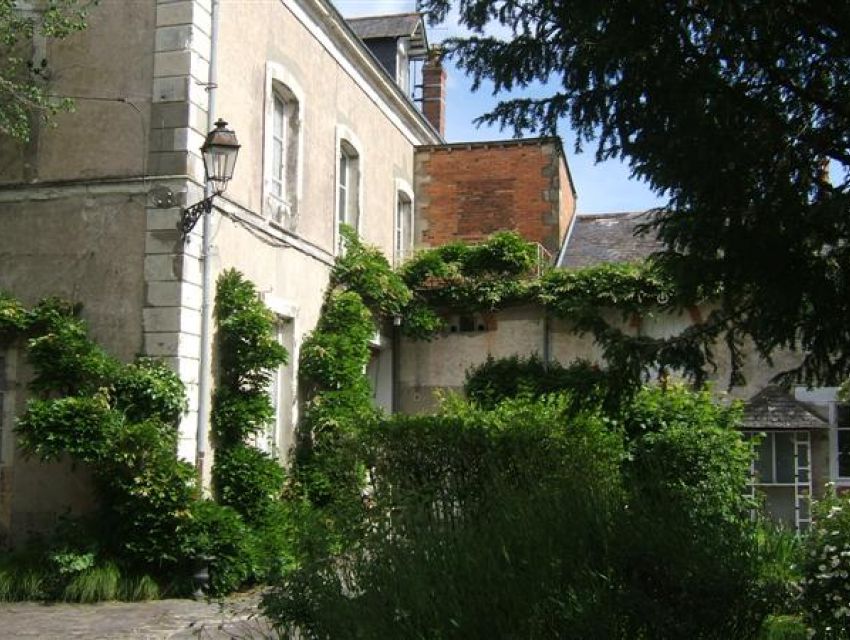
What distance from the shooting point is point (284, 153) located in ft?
42.1

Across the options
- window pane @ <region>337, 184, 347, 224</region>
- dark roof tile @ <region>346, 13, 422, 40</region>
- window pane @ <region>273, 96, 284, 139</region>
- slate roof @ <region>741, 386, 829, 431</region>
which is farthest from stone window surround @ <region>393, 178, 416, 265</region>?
slate roof @ <region>741, 386, 829, 431</region>

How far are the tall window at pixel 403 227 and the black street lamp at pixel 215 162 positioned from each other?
750cm

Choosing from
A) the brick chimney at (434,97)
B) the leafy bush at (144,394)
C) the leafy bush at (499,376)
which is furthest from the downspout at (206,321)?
the brick chimney at (434,97)

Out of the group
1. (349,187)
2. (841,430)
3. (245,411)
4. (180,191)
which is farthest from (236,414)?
(841,430)

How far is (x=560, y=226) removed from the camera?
18.6 metres

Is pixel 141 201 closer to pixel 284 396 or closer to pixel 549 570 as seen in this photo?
pixel 284 396

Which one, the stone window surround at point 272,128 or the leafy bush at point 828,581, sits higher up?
the stone window surround at point 272,128

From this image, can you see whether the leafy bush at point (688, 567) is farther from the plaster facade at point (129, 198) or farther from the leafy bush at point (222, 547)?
the plaster facade at point (129, 198)

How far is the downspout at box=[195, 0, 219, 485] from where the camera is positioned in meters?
10.1

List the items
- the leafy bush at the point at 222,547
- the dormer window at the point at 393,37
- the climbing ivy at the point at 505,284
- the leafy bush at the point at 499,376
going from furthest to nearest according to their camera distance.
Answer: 1. the dormer window at the point at 393,37
2. the climbing ivy at the point at 505,284
3. the leafy bush at the point at 499,376
4. the leafy bush at the point at 222,547

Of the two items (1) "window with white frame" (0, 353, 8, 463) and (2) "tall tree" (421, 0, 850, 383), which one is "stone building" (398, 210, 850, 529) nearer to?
(1) "window with white frame" (0, 353, 8, 463)

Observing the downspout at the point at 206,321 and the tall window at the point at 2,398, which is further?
Result: the tall window at the point at 2,398

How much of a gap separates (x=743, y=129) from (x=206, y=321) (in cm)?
637

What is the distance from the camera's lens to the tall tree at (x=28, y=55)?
374 inches
